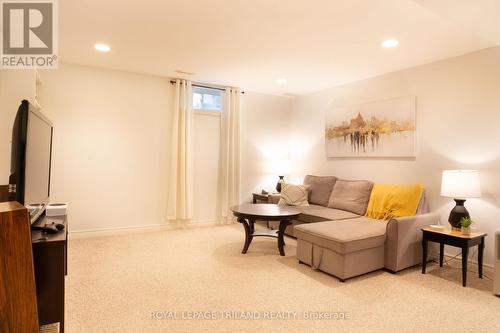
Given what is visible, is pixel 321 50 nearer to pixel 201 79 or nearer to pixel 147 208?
pixel 201 79

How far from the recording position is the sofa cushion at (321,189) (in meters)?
4.56

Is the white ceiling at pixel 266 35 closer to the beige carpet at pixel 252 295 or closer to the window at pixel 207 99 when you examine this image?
the window at pixel 207 99

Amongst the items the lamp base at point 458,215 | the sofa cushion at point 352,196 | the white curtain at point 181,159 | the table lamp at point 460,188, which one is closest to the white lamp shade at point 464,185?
the table lamp at point 460,188

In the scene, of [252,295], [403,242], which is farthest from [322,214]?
[252,295]

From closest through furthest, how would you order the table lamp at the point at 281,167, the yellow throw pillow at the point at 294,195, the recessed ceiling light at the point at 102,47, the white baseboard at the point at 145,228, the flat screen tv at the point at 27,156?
the flat screen tv at the point at 27,156 → the recessed ceiling light at the point at 102,47 → the white baseboard at the point at 145,228 → the yellow throw pillow at the point at 294,195 → the table lamp at the point at 281,167

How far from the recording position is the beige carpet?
2.05 meters

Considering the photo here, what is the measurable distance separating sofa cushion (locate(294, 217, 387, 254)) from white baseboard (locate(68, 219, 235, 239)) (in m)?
2.12

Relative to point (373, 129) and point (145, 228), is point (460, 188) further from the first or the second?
point (145, 228)

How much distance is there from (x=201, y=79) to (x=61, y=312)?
377 cm

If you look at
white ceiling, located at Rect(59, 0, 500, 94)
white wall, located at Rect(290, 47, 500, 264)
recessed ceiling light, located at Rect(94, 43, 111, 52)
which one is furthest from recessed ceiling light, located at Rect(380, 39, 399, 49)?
recessed ceiling light, located at Rect(94, 43, 111, 52)

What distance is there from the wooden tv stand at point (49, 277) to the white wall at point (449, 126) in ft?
12.4

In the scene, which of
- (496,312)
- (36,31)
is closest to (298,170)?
(496,312)

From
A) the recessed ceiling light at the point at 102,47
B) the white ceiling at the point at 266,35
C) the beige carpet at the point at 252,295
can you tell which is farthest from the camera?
the recessed ceiling light at the point at 102,47

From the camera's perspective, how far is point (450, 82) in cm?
341
